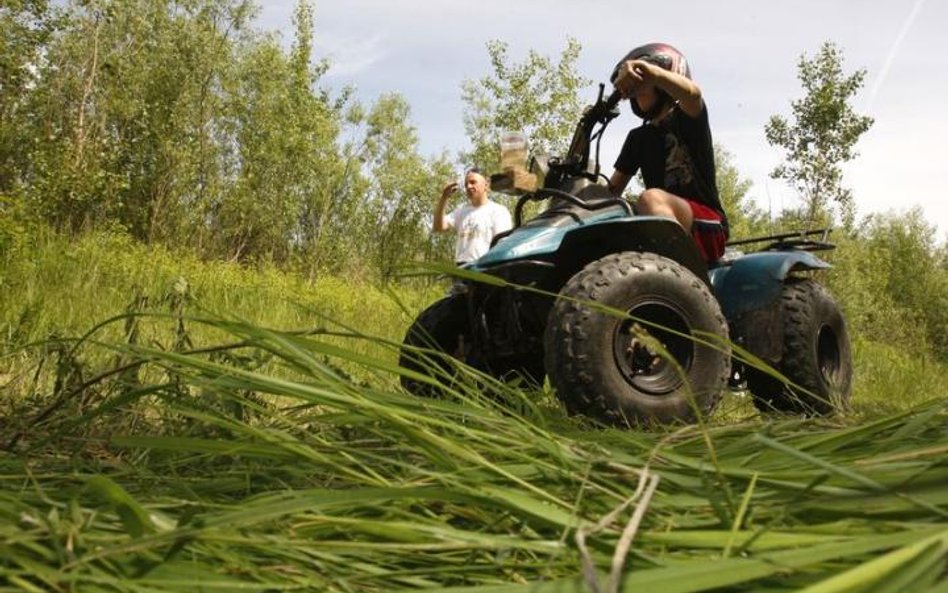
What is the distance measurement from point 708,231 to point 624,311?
1442 mm

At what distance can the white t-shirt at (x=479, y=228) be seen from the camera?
19.9ft

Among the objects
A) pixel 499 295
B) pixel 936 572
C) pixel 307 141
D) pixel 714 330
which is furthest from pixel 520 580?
pixel 307 141

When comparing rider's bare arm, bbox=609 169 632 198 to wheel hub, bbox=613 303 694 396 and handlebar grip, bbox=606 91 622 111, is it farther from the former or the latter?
wheel hub, bbox=613 303 694 396

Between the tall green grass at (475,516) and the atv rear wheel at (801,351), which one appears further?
the atv rear wheel at (801,351)

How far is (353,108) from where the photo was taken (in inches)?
1594

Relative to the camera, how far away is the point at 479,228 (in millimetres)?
6074

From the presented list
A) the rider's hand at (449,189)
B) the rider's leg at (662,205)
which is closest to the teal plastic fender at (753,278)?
the rider's leg at (662,205)

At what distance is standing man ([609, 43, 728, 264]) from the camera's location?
295cm

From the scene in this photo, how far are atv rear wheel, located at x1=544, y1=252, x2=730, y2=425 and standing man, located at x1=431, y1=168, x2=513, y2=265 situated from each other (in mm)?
3404

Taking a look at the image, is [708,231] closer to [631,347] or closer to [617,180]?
[617,180]

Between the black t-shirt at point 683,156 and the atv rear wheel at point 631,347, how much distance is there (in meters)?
0.78

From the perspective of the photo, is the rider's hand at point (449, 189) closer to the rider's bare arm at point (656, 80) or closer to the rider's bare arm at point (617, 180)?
the rider's bare arm at point (617, 180)

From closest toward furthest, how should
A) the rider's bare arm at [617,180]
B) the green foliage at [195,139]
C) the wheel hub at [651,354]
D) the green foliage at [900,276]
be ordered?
the wheel hub at [651,354] → the rider's bare arm at [617,180] → the green foliage at [195,139] → the green foliage at [900,276]

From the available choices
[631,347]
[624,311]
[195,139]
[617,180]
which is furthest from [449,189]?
[195,139]
